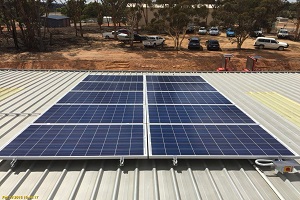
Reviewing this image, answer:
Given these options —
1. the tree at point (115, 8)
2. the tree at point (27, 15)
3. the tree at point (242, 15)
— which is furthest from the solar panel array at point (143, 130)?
the tree at point (115, 8)

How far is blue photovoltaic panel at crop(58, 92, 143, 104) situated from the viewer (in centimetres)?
1205

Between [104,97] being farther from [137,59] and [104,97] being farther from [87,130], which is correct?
[137,59]


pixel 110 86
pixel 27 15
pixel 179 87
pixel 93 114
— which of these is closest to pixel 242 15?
pixel 179 87

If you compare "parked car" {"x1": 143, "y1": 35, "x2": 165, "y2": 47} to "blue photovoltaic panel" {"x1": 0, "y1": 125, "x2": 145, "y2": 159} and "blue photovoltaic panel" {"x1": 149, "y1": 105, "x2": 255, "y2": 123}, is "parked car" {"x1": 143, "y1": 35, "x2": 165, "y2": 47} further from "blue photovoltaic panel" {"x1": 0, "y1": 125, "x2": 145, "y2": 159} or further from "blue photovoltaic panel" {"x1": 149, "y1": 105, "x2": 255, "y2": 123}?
"blue photovoltaic panel" {"x1": 0, "y1": 125, "x2": 145, "y2": 159}

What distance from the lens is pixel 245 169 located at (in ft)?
24.7

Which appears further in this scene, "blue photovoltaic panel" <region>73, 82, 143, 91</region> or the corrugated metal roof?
"blue photovoltaic panel" <region>73, 82, 143, 91</region>

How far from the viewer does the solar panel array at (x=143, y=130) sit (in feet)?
24.8

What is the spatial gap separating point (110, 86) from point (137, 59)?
976 inches

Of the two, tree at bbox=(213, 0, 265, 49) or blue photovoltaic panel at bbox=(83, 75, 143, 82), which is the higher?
tree at bbox=(213, 0, 265, 49)

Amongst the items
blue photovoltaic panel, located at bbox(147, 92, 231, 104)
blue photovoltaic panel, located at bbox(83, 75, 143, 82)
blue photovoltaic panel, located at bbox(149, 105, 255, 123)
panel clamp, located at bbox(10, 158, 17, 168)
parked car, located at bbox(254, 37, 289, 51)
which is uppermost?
parked car, located at bbox(254, 37, 289, 51)

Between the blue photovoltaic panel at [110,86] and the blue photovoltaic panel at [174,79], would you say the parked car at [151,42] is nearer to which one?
the blue photovoltaic panel at [174,79]

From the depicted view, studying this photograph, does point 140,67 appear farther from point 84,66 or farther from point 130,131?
point 130,131

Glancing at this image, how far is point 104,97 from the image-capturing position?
12.8 meters

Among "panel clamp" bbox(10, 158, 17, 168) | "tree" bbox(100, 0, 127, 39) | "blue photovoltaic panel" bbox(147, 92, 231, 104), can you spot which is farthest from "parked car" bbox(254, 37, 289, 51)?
"panel clamp" bbox(10, 158, 17, 168)
